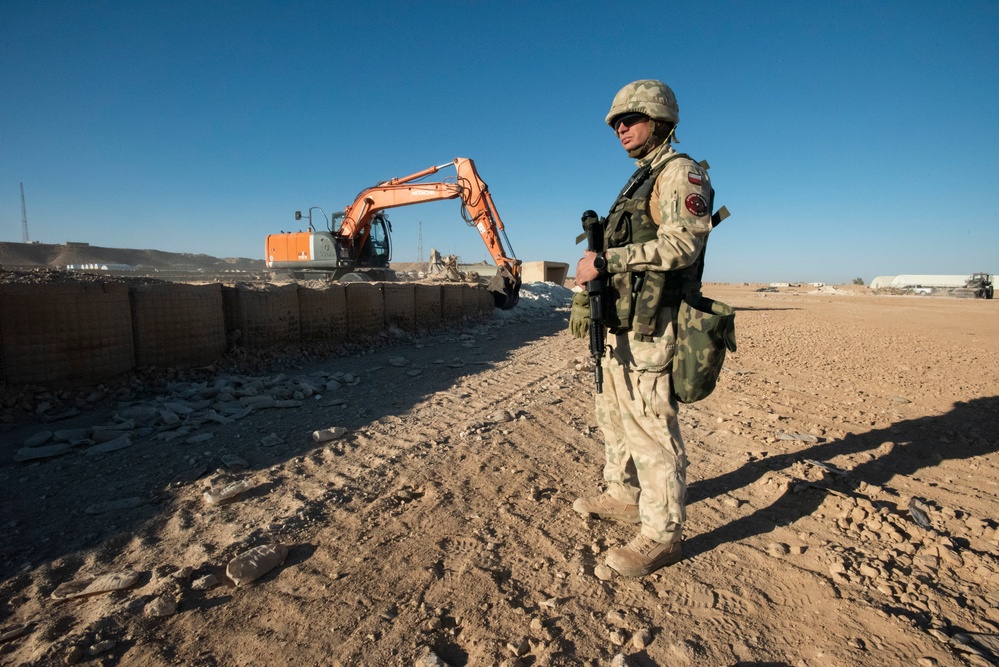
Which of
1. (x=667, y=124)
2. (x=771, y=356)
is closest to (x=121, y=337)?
(x=667, y=124)

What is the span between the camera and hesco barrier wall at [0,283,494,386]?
3277 mm

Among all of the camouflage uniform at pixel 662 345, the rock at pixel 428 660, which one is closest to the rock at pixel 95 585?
the rock at pixel 428 660

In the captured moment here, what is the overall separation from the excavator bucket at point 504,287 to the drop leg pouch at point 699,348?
880cm

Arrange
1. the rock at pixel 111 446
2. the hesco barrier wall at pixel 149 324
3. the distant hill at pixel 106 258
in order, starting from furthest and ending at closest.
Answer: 1. the distant hill at pixel 106 258
2. the hesco barrier wall at pixel 149 324
3. the rock at pixel 111 446

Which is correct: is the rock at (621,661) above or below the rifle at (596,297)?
below

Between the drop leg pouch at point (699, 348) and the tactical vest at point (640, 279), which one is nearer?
the drop leg pouch at point (699, 348)

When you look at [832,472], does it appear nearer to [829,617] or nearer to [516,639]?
[829,617]

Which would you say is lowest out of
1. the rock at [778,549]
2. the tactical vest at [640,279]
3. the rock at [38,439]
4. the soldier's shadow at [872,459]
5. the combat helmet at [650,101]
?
the rock at [778,549]

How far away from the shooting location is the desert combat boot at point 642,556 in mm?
1729

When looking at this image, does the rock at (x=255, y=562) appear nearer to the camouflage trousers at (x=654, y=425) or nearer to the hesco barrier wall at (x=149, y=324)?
the camouflage trousers at (x=654, y=425)

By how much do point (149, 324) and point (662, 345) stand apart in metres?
4.24

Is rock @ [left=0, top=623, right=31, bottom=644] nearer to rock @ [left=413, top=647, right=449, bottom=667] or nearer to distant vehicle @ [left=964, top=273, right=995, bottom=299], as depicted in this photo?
rock @ [left=413, top=647, right=449, bottom=667]

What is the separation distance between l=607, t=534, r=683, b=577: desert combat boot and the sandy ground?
4 centimetres

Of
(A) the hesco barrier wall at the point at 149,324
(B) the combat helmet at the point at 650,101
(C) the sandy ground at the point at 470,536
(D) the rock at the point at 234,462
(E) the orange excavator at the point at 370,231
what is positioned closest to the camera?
(C) the sandy ground at the point at 470,536
